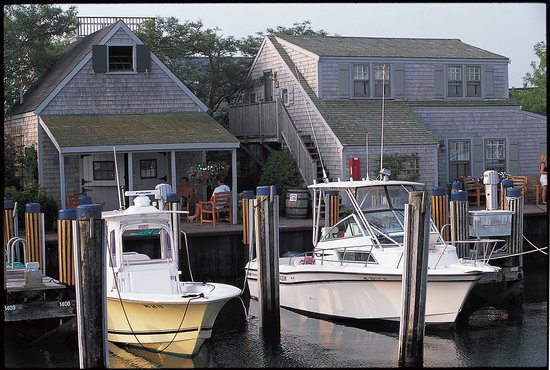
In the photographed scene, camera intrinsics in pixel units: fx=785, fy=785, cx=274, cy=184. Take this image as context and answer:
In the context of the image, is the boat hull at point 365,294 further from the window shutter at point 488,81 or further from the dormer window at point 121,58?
the window shutter at point 488,81

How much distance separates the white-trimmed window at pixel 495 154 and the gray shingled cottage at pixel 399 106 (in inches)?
1.5

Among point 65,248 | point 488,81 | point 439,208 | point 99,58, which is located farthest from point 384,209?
point 488,81

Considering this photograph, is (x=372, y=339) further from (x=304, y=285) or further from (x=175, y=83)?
(x=175, y=83)

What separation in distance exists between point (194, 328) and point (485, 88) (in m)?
20.7

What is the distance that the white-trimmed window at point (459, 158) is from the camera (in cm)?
2967

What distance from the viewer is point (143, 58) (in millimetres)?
26672

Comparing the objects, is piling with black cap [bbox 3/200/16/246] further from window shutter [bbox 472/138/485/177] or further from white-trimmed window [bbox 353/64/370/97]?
window shutter [bbox 472/138/485/177]

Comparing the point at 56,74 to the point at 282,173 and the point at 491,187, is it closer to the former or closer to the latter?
the point at 282,173

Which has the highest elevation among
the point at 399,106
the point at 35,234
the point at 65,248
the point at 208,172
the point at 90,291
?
the point at 399,106

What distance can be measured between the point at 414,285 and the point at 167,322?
4.44m

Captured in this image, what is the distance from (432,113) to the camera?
29.8 metres

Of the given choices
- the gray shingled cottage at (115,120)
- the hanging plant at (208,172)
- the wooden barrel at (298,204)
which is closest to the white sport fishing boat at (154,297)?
the gray shingled cottage at (115,120)

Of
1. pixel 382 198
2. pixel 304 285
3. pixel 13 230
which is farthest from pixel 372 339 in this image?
pixel 13 230

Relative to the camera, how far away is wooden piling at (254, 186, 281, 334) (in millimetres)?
15000
